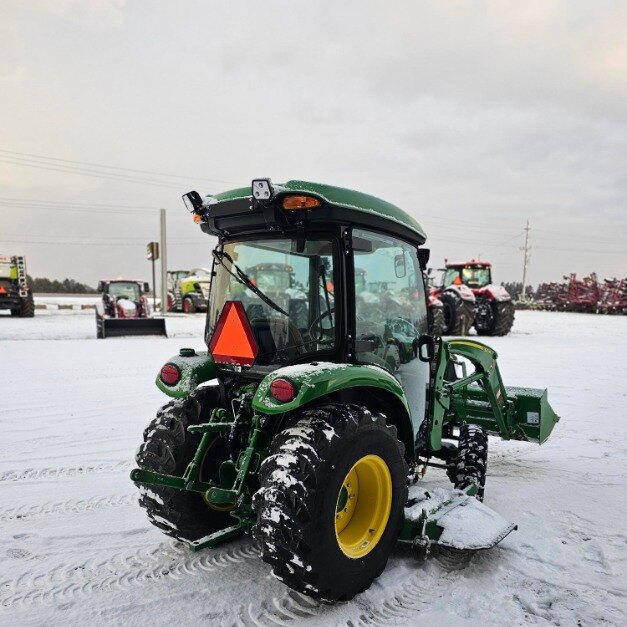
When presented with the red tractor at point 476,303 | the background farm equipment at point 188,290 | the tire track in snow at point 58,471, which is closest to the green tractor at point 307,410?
the tire track in snow at point 58,471

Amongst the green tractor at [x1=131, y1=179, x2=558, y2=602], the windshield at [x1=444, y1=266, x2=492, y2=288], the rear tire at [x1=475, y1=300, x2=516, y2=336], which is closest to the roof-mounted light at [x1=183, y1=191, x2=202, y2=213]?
the green tractor at [x1=131, y1=179, x2=558, y2=602]

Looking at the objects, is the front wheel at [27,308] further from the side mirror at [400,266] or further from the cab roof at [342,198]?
the side mirror at [400,266]

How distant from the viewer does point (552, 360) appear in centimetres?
1127

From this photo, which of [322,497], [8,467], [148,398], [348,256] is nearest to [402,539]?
[322,497]

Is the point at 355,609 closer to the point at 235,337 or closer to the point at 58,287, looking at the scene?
the point at 235,337

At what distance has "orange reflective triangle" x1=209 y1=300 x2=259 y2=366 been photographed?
3.02 metres

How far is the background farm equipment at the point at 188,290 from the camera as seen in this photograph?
25.6 m

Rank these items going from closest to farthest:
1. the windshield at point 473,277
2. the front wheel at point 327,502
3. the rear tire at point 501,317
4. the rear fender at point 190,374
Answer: the front wheel at point 327,502
the rear fender at point 190,374
the rear tire at point 501,317
the windshield at point 473,277

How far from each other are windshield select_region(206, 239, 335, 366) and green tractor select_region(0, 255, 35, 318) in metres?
20.4

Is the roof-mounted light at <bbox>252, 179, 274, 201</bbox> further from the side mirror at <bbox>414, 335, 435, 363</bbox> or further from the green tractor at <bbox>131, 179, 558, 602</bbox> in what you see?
the side mirror at <bbox>414, 335, 435, 363</bbox>

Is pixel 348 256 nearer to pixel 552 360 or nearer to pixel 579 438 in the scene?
pixel 579 438

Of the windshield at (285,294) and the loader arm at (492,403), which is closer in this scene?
the windshield at (285,294)

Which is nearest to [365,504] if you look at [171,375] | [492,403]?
[171,375]

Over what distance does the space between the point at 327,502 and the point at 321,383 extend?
529mm
